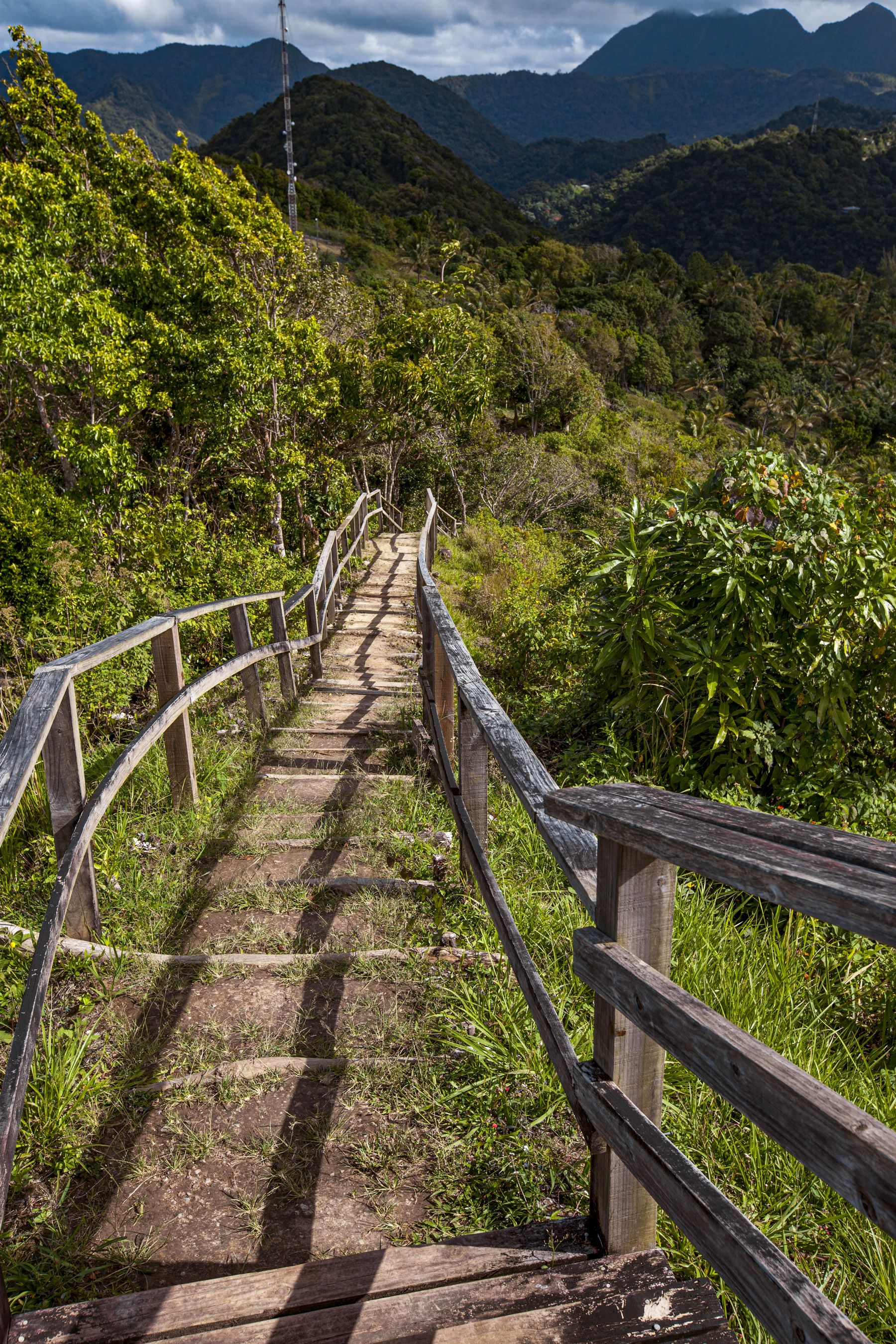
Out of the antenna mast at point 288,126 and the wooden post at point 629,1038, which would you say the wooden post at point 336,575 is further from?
the antenna mast at point 288,126

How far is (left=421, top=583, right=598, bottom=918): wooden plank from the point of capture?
1704 millimetres

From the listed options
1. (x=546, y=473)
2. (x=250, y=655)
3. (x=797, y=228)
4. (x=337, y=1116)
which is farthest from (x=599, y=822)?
(x=797, y=228)

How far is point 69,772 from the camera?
2650 millimetres

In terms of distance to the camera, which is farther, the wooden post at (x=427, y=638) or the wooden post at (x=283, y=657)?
the wooden post at (x=283, y=657)

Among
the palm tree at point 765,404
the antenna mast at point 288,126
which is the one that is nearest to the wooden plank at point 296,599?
the antenna mast at point 288,126

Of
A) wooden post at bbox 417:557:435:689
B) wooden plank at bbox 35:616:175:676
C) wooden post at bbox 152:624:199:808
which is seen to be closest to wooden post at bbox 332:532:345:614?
wooden post at bbox 417:557:435:689

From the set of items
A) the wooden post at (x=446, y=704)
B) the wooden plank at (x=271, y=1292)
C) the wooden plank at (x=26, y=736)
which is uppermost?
the wooden plank at (x=26, y=736)

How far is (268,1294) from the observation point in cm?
152

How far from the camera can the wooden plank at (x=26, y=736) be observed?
190 centimetres

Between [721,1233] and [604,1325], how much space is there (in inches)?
17.9

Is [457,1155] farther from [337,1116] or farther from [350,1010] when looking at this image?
[350,1010]

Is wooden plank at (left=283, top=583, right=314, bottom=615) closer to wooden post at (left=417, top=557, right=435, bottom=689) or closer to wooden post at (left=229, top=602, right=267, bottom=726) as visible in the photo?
wooden post at (left=229, top=602, right=267, bottom=726)

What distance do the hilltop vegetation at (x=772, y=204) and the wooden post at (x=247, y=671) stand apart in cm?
11625

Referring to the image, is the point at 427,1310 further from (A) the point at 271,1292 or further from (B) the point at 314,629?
(B) the point at 314,629
